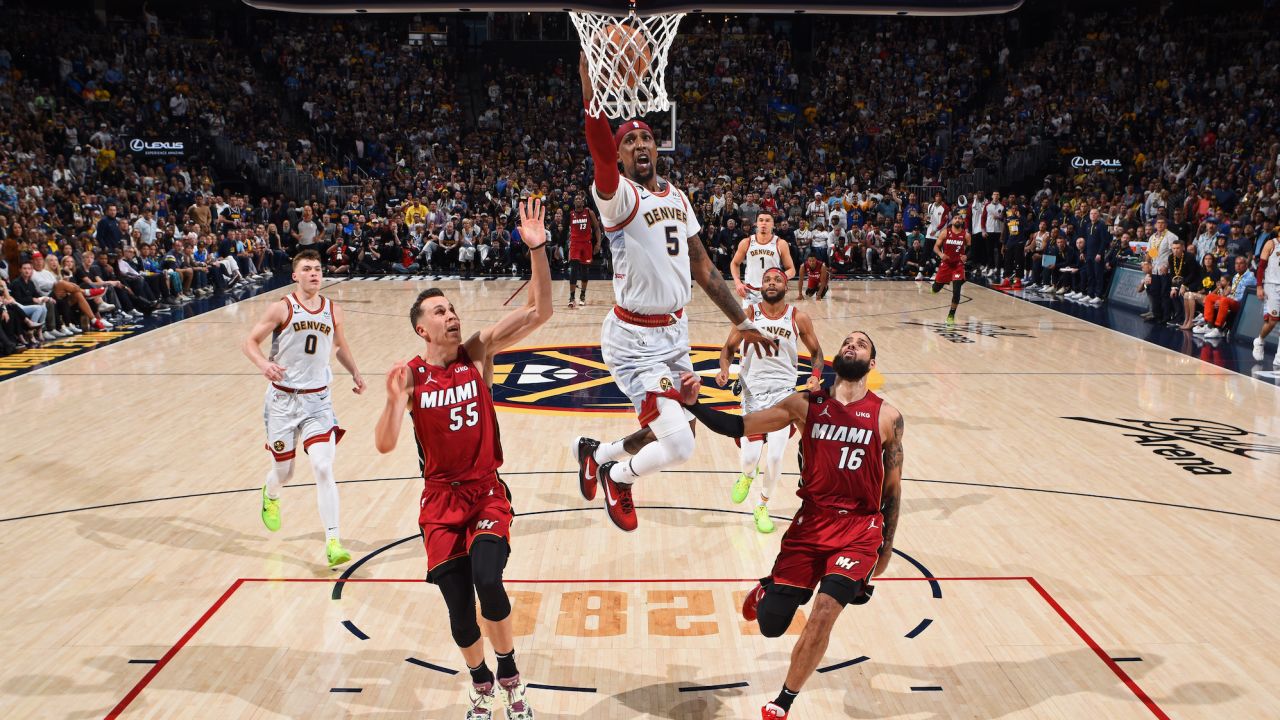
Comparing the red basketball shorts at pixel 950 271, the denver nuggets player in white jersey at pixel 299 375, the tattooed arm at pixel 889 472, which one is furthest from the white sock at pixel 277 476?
the red basketball shorts at pixel 950 271

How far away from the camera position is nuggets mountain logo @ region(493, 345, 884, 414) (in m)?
11.0

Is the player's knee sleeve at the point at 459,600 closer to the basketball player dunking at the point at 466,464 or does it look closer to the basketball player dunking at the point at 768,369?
the basketball player dunking at the point at 466,464

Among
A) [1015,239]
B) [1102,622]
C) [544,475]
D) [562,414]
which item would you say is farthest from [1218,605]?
[1015,239]

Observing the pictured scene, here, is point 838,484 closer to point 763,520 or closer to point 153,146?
Answer: point 763,520

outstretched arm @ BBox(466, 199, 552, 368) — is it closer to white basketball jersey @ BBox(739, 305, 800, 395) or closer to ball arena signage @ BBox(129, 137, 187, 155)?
white basketball jersey @ BBox(739, 305, 800, 395)

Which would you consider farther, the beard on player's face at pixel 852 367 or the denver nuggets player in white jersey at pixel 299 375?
the denver nuggets player in white jersey at pixel 299 375

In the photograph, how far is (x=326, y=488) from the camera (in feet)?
21.6

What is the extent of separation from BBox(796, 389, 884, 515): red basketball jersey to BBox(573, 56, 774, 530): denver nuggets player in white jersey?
0.75 meters

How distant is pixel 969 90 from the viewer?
1185 inches

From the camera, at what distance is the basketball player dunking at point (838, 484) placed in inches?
188

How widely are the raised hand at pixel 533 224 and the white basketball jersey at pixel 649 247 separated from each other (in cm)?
65

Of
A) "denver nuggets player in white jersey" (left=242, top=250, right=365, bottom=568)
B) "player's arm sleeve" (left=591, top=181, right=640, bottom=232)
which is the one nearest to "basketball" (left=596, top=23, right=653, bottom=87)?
"player's arm sleeve" (left=591, top=181, right=640, bottom=232)

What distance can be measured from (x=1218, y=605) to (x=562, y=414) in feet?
20.5

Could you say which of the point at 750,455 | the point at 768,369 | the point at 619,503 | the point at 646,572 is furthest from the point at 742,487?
the point at 619,503
